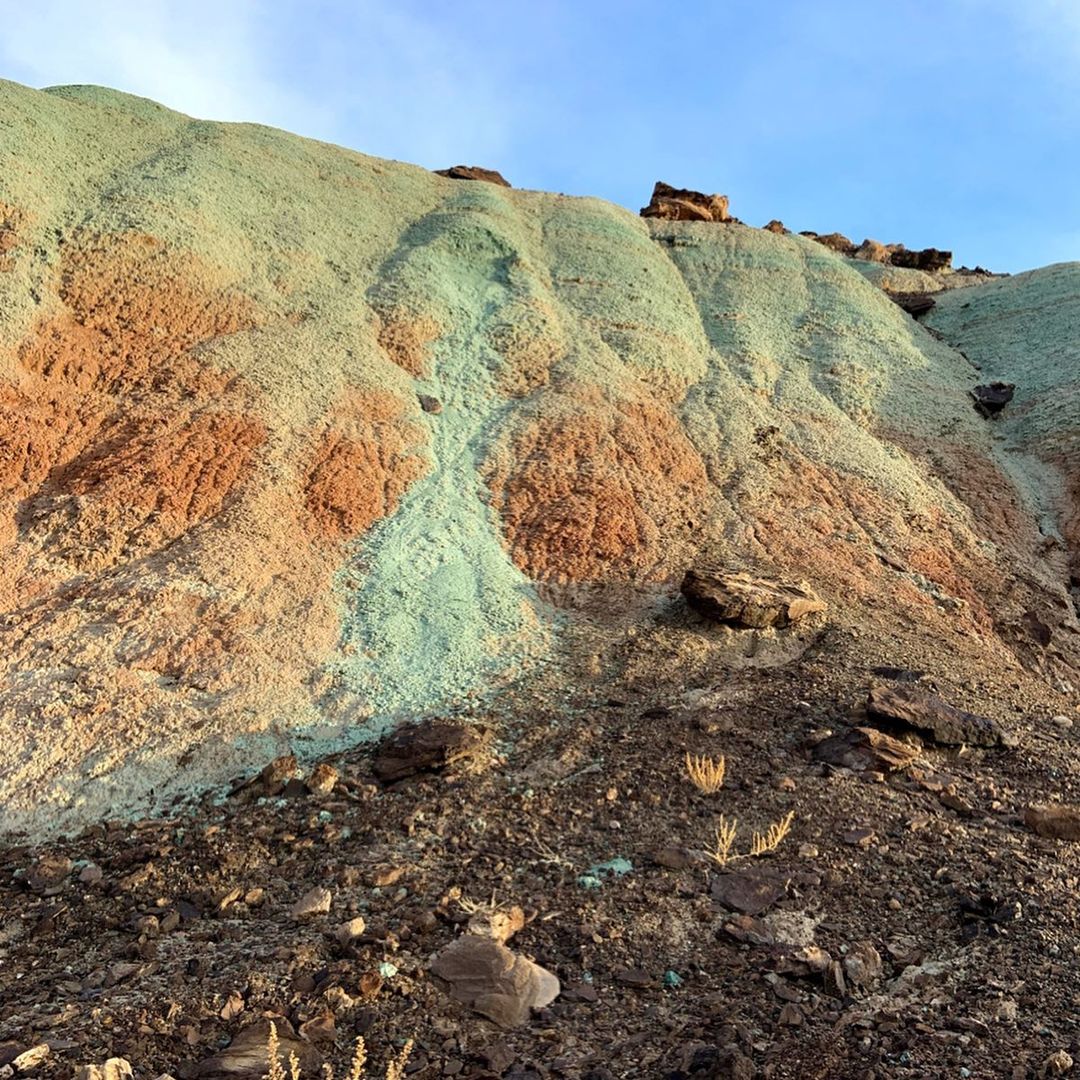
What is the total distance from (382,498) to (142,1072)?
28.2 feet

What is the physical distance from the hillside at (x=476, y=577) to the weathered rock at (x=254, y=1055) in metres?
0.13

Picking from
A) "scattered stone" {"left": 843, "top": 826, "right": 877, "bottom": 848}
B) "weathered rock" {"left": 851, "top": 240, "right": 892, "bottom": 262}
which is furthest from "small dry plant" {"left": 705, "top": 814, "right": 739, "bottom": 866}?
"weathered rock" {"left": 851, "top": 240, "right": 892, "bottom": 262}

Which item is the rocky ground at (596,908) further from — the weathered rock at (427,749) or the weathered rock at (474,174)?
the weathered rock at (474,174)

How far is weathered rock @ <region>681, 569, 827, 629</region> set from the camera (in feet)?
32.5

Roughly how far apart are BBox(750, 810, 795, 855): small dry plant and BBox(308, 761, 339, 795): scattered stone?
132 inches

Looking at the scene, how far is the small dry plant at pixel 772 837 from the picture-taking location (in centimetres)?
573

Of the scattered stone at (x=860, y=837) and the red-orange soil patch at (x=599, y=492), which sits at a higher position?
the red-orange soil patch at (x=599, y=492)

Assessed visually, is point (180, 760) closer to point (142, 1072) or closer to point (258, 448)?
point (142, 1072)

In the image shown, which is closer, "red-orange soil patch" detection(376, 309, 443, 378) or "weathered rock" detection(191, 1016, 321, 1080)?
"weathered rock" detection(191, 1016, 321, 1080)

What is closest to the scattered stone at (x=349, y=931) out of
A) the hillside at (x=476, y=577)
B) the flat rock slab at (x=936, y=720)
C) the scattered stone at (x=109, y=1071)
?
the hillside at (x=476, y=577)

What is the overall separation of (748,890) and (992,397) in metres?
16.5

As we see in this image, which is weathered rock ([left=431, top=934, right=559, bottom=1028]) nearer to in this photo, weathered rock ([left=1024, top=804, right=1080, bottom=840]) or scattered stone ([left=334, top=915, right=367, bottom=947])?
scattered stone ([left=334, top=915, right=367, bottom=947])

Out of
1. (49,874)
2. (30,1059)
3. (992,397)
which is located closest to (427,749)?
(49,874)

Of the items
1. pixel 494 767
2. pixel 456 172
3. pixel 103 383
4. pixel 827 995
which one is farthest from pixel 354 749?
pixel 456 172
